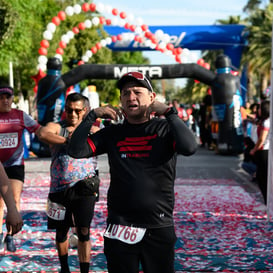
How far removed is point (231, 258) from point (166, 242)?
269 cm

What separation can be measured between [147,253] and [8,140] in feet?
10.6

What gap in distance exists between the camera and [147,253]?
122 inches

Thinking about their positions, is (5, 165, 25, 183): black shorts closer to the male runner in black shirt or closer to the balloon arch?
the male runner in black shirt

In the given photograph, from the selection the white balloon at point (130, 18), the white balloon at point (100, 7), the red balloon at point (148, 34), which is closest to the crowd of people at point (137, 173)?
the white balloon at point (100, 7)

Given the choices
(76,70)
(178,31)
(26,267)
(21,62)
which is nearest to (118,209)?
(26,267)

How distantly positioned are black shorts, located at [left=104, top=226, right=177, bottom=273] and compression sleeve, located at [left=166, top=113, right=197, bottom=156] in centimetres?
49

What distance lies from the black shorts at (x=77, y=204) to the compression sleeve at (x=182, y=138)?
1.83m

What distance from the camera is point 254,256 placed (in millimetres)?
5633

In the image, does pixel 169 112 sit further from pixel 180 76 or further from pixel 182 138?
pixel 180 76

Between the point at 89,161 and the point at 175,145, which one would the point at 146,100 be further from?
the point at 89,161

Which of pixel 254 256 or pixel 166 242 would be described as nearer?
pixel 166 242

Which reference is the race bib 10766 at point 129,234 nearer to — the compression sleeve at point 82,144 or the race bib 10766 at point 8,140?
the compression sleeve at point 82,144

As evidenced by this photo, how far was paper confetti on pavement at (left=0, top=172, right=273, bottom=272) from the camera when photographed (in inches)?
210

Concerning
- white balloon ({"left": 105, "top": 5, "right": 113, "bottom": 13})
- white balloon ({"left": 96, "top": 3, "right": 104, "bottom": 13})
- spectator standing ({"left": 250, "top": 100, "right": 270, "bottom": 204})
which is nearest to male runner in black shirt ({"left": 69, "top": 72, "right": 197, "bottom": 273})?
spectator standing ({"left": 250, "top": 100, "right": 270, "bottom": 204})
